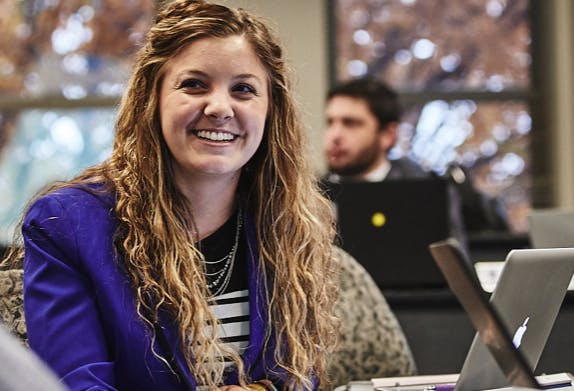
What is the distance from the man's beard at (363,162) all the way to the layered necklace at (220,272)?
2.70 m

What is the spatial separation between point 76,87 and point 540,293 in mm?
4992

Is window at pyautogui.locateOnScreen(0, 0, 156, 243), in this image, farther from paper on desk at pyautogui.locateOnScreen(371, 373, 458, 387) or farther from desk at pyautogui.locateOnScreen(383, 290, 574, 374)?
paper on desk at pyautogui.locateOnScreen(371, 373, 458, 387)

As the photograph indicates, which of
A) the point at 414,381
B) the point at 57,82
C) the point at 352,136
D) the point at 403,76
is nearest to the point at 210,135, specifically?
the point at 414,381

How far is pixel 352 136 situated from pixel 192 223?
9.08 ft

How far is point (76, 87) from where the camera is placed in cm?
607

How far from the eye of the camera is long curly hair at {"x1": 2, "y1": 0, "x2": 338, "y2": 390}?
165 centimetres

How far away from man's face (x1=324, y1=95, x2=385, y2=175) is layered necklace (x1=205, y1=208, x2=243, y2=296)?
268 centimetres

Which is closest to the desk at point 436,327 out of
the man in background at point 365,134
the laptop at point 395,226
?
the laptop at point 395,226

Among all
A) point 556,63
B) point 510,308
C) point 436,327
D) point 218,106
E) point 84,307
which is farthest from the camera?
point 556,63

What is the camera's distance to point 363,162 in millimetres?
4500

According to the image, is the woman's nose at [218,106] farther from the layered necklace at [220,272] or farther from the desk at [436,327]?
the desk at [436,327]

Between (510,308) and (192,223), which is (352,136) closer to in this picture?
(192,223)

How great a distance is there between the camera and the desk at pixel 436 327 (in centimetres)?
255

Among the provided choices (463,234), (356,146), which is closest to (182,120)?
(463,234)
